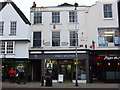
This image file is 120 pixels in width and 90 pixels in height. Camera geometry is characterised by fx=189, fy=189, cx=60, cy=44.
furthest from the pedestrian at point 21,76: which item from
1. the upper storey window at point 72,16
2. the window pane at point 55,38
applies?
the upper storey window at point 72,16

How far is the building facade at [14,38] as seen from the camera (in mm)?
23844

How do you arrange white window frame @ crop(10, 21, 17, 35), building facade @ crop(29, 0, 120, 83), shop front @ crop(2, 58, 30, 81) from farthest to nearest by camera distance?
white window frame @ crop(10, 21, 17, 35) < shop front @ crop(2, 58, 30, 81) < building facade @ crop(29, 0, 120, 83)

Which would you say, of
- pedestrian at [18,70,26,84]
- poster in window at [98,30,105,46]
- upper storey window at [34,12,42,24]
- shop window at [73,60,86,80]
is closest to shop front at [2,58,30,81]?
pedestrian at [18,70,26,84]

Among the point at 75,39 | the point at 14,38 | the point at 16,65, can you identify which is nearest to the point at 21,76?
the point at 16,65

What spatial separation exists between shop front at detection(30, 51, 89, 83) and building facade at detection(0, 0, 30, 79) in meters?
1.51

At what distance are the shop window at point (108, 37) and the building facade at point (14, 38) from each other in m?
9.28

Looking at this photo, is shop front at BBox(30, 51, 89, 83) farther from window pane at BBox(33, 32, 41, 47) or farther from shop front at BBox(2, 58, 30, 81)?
window pane at BBox(33, 32, 41, 47)

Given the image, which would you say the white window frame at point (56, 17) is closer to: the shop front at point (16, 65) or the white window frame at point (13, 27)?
the white window frame at point (13, 27)

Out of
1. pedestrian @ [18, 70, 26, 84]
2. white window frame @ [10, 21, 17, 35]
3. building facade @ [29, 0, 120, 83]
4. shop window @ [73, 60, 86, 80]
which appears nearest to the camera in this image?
pedestrian @ [18, 70, 26, 84]

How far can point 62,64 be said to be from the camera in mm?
24844

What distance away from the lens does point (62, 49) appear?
78.2 feet

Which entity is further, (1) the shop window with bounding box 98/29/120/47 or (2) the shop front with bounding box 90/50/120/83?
(1) the shop window with bounding box 98/29/120/47

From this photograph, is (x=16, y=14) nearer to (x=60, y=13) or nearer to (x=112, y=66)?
(x=60, y=13)

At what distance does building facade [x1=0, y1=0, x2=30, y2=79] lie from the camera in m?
23.8
